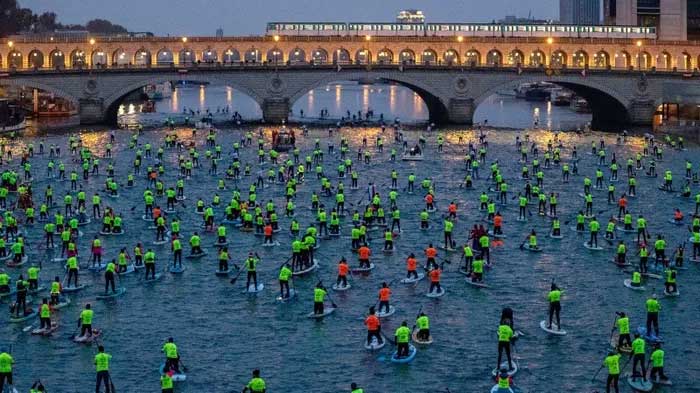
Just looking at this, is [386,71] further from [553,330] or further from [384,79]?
[553,330]

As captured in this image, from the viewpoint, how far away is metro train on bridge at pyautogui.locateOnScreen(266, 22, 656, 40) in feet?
609

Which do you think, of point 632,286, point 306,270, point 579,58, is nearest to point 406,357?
point 306,270

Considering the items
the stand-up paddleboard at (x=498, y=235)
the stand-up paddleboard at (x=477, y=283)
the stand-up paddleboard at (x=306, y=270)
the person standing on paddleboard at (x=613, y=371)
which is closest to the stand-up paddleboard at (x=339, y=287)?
the stand-up paddleboard at (x=306, y=270)

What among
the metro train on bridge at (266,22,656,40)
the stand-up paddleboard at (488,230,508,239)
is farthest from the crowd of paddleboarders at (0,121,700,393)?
the metro train on bridge at (266,22,656,40)

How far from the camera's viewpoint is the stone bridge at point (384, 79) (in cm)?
16312

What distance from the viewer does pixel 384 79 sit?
169375mm

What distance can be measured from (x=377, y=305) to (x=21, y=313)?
1910 centimetres

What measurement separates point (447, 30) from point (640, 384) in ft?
474

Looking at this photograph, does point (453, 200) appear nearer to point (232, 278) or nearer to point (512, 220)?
→ point (512, 220)

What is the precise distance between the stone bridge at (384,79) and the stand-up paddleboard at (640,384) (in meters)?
121

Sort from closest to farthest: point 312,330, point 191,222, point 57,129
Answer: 1. point 312,330
2. point 191,222
3. point 57,129

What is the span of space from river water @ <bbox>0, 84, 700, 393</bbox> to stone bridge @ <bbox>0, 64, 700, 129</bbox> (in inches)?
3073

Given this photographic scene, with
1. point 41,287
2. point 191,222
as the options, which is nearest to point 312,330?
point 41,287

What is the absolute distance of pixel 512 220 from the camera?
3472 inches
